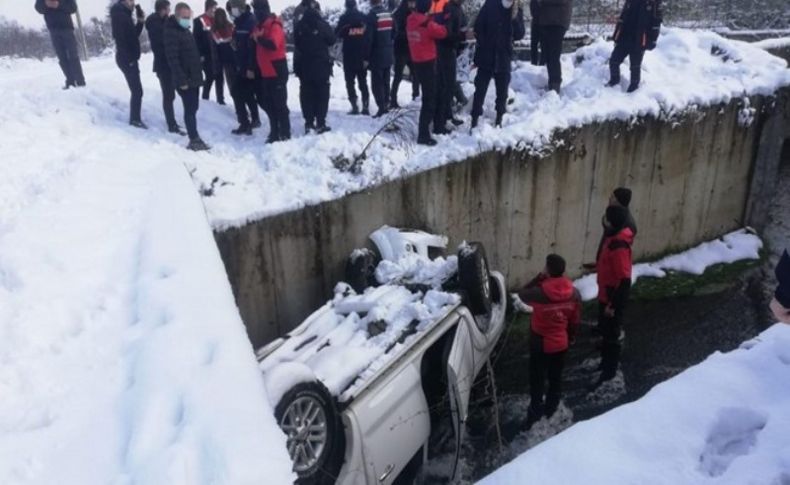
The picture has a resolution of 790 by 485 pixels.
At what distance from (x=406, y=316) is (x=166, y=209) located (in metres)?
2.21

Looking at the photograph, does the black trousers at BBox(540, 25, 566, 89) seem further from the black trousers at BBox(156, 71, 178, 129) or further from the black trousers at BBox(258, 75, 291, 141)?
the black trousers at BBox(156, 71, 178, 129)

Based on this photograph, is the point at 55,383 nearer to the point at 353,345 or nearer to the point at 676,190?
the point at 353,345

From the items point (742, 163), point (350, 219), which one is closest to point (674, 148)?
point (742, 163)

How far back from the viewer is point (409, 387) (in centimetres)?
489

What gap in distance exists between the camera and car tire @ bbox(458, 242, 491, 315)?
19.3 ft

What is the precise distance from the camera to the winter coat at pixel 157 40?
7.87 meters

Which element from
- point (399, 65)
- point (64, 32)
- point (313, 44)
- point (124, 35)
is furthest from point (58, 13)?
point (399, 65)

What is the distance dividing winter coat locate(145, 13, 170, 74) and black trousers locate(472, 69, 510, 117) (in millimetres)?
4139

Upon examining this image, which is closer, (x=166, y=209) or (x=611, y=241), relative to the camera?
(x=166, y=209)

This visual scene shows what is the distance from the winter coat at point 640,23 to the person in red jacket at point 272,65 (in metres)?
5.13

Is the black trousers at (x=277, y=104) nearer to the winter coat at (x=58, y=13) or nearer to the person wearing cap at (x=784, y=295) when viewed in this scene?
the winter coat at (x=58, y=13)

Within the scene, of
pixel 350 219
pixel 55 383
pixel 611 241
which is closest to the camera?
pixel 55 383

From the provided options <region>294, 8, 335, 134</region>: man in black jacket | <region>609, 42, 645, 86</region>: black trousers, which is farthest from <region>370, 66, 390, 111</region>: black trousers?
<region>609, 42, 645, 86</region>: black trousers

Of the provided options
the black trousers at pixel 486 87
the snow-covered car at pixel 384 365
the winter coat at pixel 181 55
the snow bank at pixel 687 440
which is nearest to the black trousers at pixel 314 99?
the winter coat at pixel 181 55
